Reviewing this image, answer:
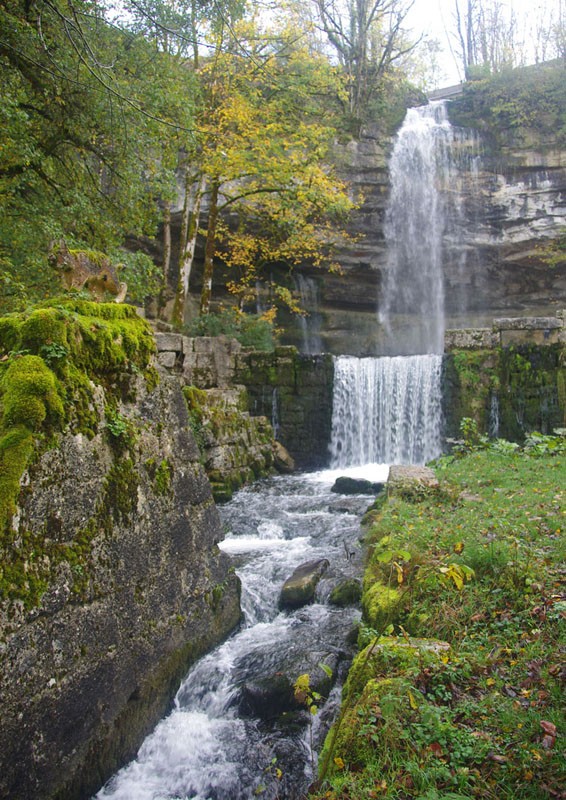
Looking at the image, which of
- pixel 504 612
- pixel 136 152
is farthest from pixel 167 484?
pixel 136 152

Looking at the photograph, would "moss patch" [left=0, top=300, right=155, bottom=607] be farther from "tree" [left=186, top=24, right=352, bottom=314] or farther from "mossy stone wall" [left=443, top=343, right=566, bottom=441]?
"mossy stone wall" [left=443, top=343, right=566, bottom=441]

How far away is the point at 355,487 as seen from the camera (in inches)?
408

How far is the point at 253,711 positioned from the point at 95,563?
169 centimetres

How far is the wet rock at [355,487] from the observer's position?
1021 cm

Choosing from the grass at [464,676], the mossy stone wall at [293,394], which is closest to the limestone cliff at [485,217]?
the mossy stone wall at [293,394]

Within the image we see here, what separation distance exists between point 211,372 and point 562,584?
32.2 feet

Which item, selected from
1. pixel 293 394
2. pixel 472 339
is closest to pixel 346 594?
pixel 293 394

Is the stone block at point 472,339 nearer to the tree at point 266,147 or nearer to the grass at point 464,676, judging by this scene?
the tree at point 266,147

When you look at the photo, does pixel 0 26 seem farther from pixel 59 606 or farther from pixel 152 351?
pixel 59 606

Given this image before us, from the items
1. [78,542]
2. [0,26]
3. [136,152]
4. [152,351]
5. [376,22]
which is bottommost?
[78,542]

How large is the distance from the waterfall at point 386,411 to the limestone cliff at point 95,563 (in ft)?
31.9

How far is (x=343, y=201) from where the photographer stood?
45.7 feet

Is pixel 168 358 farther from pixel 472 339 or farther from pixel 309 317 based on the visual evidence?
pixel 309 317

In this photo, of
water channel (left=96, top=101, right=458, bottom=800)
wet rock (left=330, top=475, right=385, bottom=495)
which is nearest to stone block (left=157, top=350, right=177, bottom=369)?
water channel (left=96, top=101, right=458, bottom=800)
